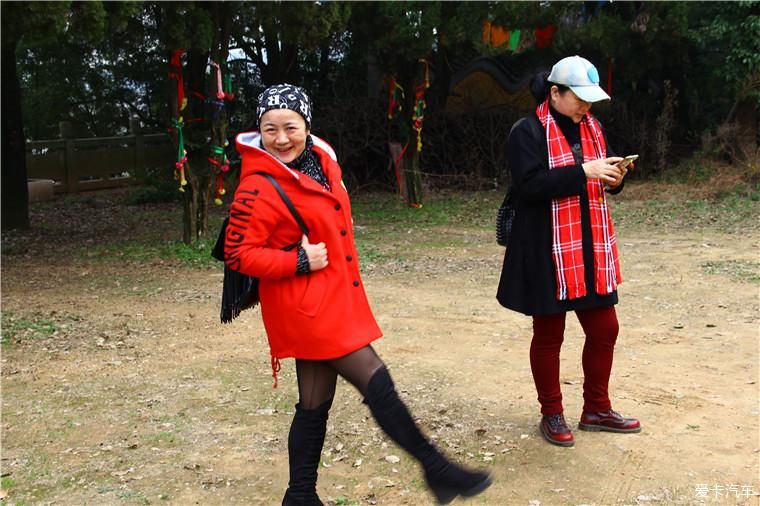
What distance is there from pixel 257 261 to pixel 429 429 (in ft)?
5.77

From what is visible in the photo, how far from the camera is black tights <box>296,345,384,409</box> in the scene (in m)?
3.15

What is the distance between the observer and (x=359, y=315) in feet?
10.5

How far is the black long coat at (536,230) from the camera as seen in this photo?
3.83 m

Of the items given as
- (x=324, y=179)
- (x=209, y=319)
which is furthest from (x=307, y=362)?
(x=209, y=319)

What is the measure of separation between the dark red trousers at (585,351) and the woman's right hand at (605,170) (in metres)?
0.63

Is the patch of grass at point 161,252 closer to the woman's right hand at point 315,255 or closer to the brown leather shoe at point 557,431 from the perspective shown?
the brown leather shoe at point 557,431

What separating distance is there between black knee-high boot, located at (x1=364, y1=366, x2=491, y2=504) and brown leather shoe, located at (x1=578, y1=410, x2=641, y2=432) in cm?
128

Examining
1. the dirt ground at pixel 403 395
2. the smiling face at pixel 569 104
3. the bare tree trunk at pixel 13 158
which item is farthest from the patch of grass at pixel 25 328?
the bare tree trunk at pixel 13 158

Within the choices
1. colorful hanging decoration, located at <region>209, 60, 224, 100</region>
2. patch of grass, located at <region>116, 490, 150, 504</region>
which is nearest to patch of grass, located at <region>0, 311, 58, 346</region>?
patch of grass, located at <region>116, 490, 150, 504</region>

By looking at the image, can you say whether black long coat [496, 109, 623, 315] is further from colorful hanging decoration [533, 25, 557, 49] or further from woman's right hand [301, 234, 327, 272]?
colorful hanging decoration [533, 25, 557, 49]

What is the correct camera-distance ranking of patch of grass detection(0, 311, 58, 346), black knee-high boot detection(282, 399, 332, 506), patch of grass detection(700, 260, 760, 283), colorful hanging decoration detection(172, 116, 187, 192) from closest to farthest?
black knee-high boot detection(282, 399, 332, 506), patch of grass detection(0, 311, 58, 346), patch of grass detection(700, 260, 760, 283), colorful hanging decoration detection(172, 116, 187, 192)

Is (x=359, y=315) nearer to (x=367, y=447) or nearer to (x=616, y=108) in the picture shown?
(x=367, y=447)

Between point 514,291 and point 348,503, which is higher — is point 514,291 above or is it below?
above

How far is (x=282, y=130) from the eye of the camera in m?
3.14
